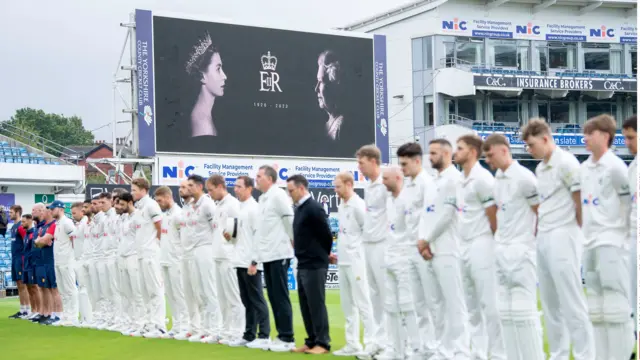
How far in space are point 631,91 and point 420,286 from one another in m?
46.8

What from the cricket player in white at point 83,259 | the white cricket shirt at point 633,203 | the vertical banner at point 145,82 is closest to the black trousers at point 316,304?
the white cricket shirt at point 633,203

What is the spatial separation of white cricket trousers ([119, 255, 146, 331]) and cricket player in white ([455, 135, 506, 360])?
22.5 ft

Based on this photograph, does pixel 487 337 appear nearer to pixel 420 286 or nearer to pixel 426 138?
pixel 420 286

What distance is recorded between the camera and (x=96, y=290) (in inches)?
619

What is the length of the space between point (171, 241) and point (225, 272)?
1.46m

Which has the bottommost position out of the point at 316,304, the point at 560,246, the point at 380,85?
the point at 316,304

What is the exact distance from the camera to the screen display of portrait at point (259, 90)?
88.4 ft

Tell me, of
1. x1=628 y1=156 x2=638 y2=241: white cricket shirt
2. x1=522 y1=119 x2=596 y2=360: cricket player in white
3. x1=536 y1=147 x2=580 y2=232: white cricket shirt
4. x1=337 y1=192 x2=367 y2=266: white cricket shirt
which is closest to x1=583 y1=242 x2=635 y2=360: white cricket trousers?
x1=628 y1=156 x2=638 y2=241: white cricket shirt

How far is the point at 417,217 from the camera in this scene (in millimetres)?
9320

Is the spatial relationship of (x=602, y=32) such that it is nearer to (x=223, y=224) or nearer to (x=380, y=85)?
(x=380, y=85)

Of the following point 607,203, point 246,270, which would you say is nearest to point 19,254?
point 246,270

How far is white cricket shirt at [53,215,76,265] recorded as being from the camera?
16.6 m

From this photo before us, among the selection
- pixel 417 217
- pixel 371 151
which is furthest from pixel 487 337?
pixel 371 151

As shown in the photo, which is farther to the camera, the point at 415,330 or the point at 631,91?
the point at 631,91
